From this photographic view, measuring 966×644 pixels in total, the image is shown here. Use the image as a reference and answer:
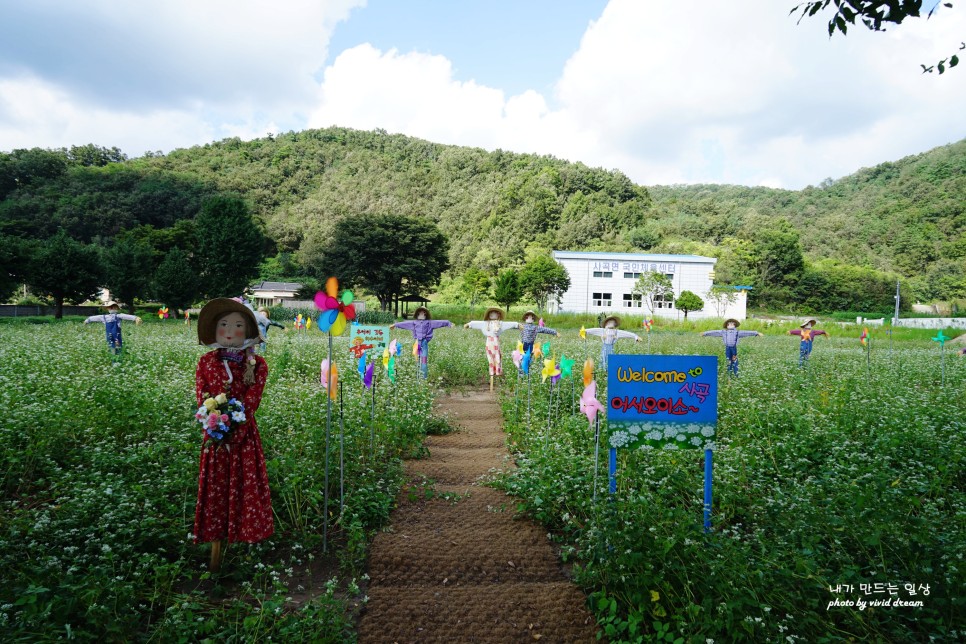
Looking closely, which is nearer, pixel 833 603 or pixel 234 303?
pixel 833 603

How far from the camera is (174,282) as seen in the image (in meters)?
36.0

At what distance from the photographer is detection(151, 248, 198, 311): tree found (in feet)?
117

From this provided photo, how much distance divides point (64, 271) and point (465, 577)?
1557 inches

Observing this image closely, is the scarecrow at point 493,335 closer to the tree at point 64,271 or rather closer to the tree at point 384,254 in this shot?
the tree at point 384,254

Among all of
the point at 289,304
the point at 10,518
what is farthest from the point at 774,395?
the point at 289,304

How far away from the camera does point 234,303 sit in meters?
4.21

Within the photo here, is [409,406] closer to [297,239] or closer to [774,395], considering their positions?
[774,395]

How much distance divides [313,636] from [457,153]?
296 ft

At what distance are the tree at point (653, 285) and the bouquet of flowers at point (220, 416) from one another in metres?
41.8

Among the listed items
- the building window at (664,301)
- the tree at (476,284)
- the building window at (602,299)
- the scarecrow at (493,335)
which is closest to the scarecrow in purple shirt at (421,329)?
the scarecrow at (493,335)

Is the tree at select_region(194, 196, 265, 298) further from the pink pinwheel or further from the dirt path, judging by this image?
the pink pinwheel

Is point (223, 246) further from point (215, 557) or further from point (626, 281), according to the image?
point (215, 557)

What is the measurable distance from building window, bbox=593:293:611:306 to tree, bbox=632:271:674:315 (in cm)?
292

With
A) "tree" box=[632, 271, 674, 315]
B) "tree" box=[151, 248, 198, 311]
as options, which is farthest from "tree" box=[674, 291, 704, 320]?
"tree" box=[151, 248, 198, 311]
